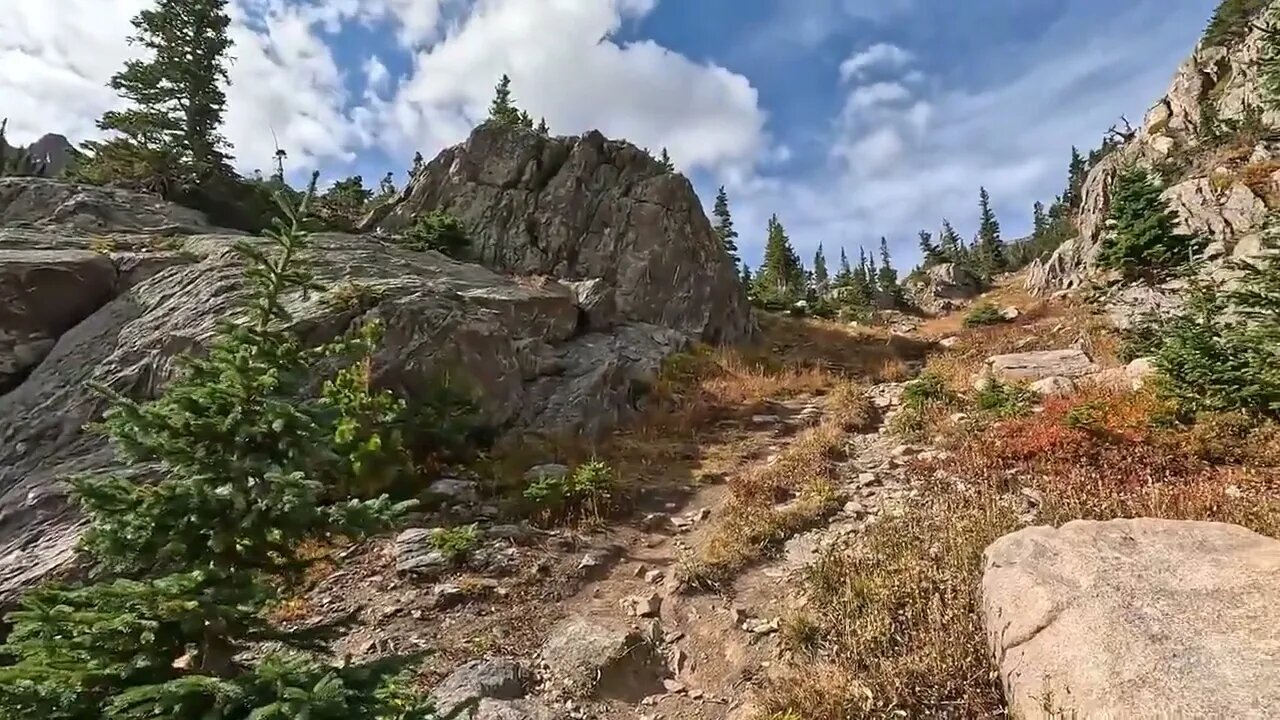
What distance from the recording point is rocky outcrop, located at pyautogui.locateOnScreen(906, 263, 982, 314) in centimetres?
5444

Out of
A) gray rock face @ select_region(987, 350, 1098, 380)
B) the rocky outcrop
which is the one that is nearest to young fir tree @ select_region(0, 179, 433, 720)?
gray rock face @ select_region(987, 350, 1098, 380)

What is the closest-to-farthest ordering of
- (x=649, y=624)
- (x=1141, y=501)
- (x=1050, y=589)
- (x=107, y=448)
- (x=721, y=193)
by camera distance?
(x=1050, y=589), (x=649, y=624), (x=1141, y=501), (x=107, y=448), (x=721, y=193)

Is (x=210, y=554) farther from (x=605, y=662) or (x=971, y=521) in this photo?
(x=971, y=521)

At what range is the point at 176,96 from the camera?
768 inches

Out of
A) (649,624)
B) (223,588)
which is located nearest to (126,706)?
(223,588)

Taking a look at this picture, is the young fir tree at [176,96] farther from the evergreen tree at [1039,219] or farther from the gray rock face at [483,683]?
the evergreen tree at [1039,219]

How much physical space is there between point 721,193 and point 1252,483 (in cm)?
5240

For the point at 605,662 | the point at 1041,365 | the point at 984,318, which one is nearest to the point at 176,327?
the point at 605,662

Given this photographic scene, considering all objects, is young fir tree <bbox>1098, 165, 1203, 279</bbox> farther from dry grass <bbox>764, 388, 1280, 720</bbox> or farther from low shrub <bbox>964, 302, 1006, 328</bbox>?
Result: dry grass <bbox>764, 388, 1280, 720</bbox>

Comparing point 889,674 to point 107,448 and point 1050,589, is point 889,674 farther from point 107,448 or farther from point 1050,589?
point 107,448

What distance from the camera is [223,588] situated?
10.6 feet

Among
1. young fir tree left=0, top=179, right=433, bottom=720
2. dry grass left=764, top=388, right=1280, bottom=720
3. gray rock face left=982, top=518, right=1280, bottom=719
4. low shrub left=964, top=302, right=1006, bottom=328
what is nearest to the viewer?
young fir tree left=0, top=179, right=433, bottom=720

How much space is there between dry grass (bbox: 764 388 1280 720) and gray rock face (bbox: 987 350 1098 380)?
2488 millimetres

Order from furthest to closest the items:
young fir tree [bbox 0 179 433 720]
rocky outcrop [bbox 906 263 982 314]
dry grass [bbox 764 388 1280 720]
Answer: rocky outcrop [bbox 906 263 982 314] → dry grass [bbox 764 388 1280 720] → young fir tree [bbox 0 179 433 720]
